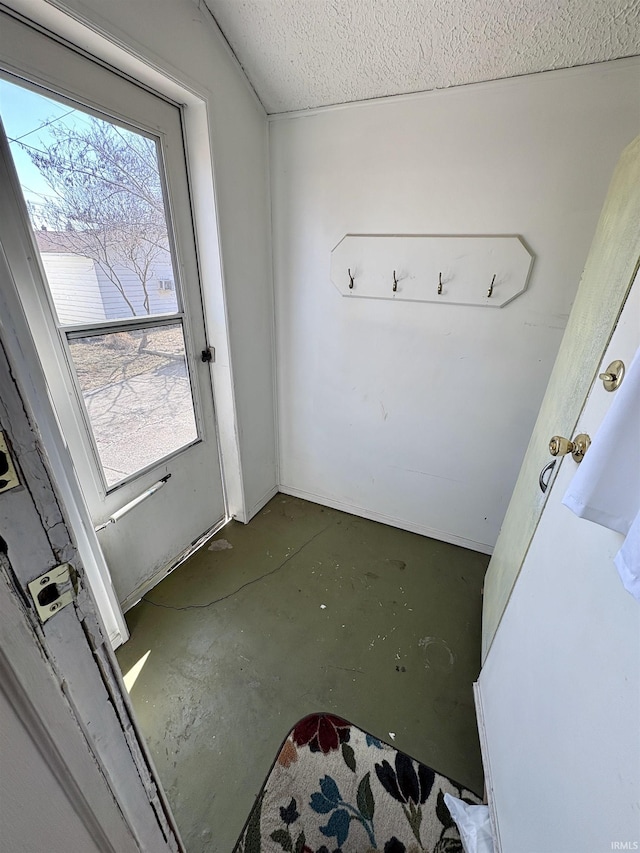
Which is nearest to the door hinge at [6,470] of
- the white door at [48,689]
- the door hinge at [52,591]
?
the white door at [48,689]

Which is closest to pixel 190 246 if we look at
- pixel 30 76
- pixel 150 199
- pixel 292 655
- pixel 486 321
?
pixel 150 199

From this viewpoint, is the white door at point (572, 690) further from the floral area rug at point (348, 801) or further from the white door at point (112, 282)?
the white door at point (112, 282)

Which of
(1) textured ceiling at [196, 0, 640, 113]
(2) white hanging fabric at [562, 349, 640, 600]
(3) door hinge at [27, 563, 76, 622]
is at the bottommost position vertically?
(3) door hinge at [27, 563, 76, 622]

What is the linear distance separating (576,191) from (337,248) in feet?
3.23

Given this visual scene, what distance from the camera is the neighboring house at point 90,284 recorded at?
110 cm

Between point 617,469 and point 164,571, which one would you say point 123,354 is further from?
point 617,469

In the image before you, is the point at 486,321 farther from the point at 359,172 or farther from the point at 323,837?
the point at 323,837

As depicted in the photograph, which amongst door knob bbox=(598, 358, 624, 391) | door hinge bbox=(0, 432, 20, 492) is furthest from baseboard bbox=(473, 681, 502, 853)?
door hinge bbox=(0, 432, 20, 492)

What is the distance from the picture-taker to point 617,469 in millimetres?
599

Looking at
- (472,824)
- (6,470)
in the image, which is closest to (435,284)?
(6,470)

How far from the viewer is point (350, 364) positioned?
1.95 meters

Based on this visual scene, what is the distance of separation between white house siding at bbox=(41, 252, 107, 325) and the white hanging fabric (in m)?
1.51

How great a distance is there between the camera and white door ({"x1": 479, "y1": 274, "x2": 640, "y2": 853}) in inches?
21.6

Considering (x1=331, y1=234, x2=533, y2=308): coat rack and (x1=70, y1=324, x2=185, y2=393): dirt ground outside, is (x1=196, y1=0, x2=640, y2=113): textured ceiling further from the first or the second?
(x1=70, y1=324, x2=185, y2=393): dirt ground outside
